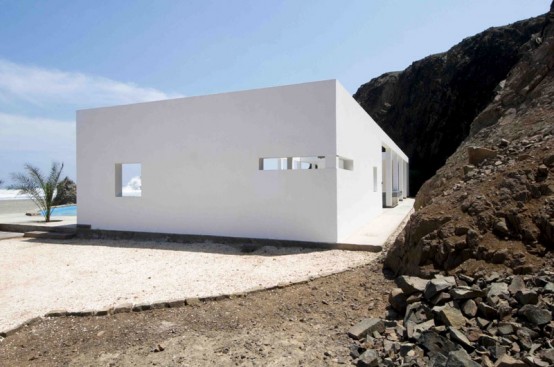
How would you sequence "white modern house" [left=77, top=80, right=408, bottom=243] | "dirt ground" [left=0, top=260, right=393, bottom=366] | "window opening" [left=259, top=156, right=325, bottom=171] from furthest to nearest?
"window opening" [left=259, top=156, right=325, bottom=171], "white modern house" [left=77, top=80, right=408, bottom=243], "dirt ground" [left=0, top=260, right=393, bottom=366]

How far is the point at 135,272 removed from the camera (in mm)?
6156

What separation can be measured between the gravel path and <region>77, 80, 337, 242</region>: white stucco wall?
777 millimetres

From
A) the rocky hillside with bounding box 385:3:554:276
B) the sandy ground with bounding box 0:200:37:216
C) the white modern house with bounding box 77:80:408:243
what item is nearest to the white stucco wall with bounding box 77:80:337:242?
the white modern house with bounding box 77:80:408:243

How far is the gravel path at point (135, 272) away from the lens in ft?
15.7

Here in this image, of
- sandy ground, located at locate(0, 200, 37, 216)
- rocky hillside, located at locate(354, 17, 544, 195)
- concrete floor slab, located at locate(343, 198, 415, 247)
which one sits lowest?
concrete floor slab, located at locate(343, 198, 415, 247)

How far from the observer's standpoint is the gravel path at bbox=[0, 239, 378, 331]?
4793 millimetres

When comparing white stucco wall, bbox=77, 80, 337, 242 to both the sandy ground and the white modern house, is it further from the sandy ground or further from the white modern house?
the sandy ground

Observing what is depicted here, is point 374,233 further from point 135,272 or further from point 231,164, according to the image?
point 135,272

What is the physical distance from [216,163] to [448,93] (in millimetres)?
32635

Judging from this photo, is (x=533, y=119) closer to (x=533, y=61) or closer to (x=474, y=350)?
(x=533, y=61)

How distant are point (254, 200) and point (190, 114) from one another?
2.80 metres

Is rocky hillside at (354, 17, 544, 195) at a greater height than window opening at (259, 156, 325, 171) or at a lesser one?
greater

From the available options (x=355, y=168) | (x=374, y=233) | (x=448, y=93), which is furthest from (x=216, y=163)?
(x=448, y=93)

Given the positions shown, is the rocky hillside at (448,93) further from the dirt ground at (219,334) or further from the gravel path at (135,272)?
the dirt ground at (219,334)
